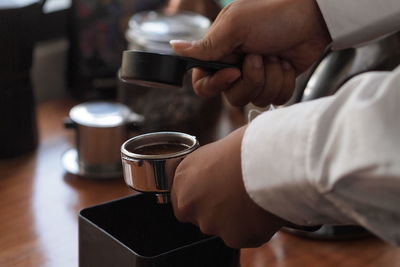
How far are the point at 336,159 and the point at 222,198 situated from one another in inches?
5.2

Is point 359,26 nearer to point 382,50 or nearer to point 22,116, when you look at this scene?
point 382,50

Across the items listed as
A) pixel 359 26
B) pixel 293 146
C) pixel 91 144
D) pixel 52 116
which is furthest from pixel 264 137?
pixel 52 116

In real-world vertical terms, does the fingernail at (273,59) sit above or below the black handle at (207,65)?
below

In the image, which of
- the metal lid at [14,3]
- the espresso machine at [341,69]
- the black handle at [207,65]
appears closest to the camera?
the black handle at [207,65]

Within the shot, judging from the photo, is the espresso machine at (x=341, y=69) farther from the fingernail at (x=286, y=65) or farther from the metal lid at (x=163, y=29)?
the metal lid at (x=163, y=29)

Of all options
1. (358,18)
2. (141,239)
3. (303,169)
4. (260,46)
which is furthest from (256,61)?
(303,169)

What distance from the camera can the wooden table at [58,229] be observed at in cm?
92

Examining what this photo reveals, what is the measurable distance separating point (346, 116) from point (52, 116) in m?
0.88

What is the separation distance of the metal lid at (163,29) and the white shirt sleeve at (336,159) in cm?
59

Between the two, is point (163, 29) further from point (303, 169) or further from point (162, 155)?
point (303, 169)

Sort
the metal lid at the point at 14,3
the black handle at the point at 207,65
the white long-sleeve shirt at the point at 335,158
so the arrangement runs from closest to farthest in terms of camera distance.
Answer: the white long-sleeve shirt at the point at 335,158 < the black handle at the point at 207,65 < the metal lid at the point at 14,3

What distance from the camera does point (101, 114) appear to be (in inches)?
45.9

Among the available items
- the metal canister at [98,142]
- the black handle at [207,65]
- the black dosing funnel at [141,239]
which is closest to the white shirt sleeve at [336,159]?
the black dosing funnel at [141,239]

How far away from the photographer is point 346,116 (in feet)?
1.83
